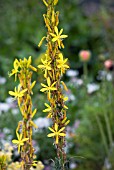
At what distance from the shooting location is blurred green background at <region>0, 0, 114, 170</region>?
376 cm

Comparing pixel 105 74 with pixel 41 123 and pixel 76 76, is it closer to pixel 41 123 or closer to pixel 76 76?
pixel 41 123

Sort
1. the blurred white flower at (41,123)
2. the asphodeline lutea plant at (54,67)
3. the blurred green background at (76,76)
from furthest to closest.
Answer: the blurred white flower at (41,123) → the blurred green background at (76,76) → the asphodeline lutea plant at (54,67)

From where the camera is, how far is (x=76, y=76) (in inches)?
215

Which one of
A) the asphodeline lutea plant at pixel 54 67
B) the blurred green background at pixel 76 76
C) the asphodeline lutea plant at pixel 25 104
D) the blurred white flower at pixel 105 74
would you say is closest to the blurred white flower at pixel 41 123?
the blurred green background at pixel 76 76

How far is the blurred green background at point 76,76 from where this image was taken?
376 centimetres

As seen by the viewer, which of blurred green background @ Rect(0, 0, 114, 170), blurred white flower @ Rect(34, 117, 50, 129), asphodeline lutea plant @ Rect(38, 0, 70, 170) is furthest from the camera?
blurred white flower @ Rect(34, 117, 50, 129)

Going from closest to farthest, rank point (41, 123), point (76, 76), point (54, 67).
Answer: point (54, 67)
point (41, 123)
point (76, 76)

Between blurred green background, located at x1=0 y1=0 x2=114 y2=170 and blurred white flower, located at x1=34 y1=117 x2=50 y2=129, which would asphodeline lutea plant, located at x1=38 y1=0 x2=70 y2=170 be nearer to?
blurred green background, located at x1=0 y1=0 x2=114 y2=170

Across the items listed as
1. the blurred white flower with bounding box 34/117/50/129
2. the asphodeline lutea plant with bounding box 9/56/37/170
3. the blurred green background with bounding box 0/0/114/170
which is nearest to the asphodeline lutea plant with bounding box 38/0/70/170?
the asphodeline lutea plant with bounding box 9/56/37/170

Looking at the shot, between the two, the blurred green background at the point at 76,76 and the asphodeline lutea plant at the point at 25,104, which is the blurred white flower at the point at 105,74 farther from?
the asphodeline lutea plant at the point at 25,104

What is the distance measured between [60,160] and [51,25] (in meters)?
0.46

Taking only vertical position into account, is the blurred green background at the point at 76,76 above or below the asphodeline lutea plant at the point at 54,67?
above

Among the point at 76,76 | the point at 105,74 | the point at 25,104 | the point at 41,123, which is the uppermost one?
the point at 76,76

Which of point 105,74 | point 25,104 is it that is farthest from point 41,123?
point 25,104
